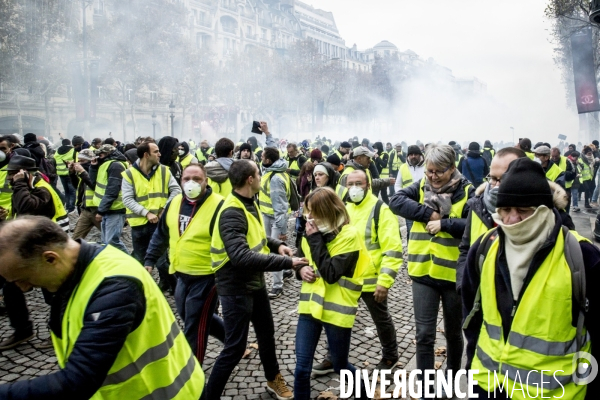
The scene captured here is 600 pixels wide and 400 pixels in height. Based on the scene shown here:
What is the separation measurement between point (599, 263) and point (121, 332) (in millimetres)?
1969

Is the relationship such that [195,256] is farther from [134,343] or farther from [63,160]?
[63,160]

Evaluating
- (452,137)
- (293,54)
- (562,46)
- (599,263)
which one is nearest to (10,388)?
(599,263)

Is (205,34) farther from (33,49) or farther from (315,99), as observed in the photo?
(33,49)

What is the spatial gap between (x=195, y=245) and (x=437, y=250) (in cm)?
187

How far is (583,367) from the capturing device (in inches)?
81.4

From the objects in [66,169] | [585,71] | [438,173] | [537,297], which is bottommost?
[537,297]

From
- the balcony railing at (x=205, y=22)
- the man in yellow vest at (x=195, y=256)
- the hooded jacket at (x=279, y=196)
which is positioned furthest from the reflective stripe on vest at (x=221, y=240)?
the balcony railing at (x=205, y=22)

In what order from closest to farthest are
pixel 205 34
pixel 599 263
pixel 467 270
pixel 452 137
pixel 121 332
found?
1. pixel 121 332
2. pixel 599 263
3. pixel 467 270
4. pixel 205 34
5. pixel 452 137

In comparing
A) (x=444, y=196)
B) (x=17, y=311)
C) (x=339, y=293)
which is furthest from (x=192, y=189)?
(x=17, y=311)

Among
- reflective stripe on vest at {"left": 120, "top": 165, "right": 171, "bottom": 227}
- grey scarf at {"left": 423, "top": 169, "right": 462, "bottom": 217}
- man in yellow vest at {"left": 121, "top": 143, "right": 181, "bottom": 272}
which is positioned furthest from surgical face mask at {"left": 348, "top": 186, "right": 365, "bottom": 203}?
reflective stripe on vest at {"left": 120, "top": 165, "right": 171, "bottom": 227}

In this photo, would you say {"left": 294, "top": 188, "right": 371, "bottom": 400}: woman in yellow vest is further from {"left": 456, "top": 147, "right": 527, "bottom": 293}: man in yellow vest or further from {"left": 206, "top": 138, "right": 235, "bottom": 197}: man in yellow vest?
{"left": 206, "top": 138, "right": 235, "bottom": 197}: man in yellow vest

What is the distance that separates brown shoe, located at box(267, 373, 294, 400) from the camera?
3.72 meters

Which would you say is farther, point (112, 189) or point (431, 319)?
point (112, 189)

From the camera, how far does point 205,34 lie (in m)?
61.8
